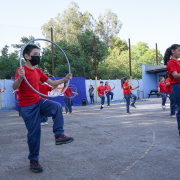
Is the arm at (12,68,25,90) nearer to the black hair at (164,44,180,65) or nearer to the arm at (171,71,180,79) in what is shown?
the arm at (171,71,180,79)

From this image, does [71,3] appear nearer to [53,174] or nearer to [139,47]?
[139,47]

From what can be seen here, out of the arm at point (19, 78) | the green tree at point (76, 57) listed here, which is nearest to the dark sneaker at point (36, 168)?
the arm at point (19, 78)

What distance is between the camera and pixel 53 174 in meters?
3.42

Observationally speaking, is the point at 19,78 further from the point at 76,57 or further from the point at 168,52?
the point at 76,57

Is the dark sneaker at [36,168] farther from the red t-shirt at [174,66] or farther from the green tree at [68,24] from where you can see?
the green tree at [68,24]

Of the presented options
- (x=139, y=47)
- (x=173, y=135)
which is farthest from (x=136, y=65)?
(x=173, y=135)

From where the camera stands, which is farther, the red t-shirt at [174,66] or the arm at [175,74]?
the red t-shirt at [174,66]

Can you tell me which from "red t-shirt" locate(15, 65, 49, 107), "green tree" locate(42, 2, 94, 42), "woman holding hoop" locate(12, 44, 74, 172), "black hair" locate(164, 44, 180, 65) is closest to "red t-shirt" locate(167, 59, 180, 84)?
"black hair" locate(164, 44, 180, 65)

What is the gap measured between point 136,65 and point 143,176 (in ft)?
179

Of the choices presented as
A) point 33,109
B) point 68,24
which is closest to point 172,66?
point 33,109

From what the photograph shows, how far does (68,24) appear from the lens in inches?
1950

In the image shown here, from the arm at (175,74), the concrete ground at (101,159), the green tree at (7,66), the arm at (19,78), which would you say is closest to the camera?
the arm at (19,78)

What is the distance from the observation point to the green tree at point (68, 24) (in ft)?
160

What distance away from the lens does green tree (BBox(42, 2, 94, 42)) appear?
48825mm
